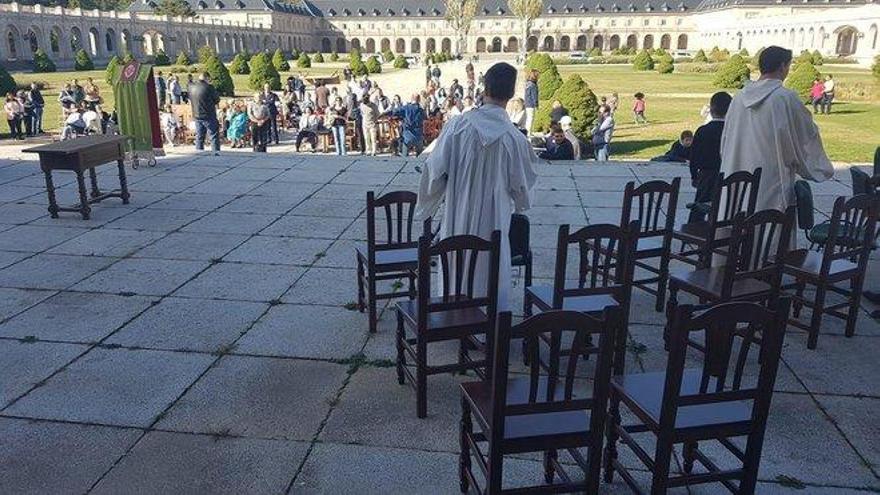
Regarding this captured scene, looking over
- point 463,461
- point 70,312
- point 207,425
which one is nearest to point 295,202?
point 70,312

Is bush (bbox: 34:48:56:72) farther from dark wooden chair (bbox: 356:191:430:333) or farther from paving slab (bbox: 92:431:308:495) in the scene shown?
paving slab (bbox: 92:431:308:495)

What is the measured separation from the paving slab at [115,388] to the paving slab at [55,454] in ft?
0.33

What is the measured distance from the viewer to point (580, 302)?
12.6 ft

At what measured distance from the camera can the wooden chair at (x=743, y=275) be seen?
395 cm

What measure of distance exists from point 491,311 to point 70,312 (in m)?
3.58

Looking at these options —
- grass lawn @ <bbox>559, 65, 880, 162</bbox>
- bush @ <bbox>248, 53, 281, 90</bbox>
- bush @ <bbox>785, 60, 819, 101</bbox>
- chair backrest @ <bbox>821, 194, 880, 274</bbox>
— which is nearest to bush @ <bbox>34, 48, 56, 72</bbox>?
bush @ <bbox>248, 53, 281, 90</bbox>

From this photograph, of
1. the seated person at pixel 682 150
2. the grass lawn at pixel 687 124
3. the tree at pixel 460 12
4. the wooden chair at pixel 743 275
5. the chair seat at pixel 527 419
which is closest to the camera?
the chair seat at pixel 527 419

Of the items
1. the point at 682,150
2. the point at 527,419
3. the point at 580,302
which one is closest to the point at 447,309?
the point at 580,302

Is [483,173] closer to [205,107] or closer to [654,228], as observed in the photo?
[654,228]

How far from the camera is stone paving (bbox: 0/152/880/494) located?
10.6 ft

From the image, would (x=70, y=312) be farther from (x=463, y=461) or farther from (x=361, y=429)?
(x=463, y=461)

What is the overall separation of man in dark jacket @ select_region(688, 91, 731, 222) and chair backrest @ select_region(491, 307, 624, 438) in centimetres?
414

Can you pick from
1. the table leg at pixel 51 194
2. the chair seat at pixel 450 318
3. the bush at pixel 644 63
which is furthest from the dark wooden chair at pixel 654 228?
the bush at pixel 644 63

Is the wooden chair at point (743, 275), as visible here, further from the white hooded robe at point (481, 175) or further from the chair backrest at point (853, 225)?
the white hooded robe at point (481, 175)
